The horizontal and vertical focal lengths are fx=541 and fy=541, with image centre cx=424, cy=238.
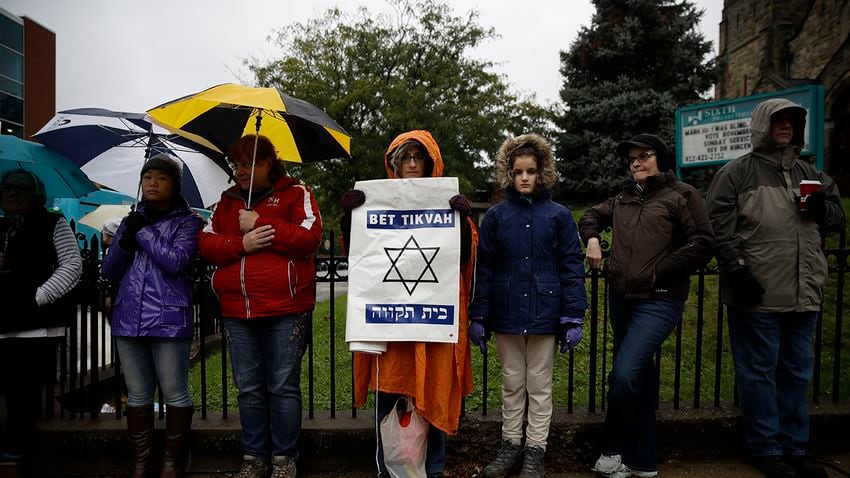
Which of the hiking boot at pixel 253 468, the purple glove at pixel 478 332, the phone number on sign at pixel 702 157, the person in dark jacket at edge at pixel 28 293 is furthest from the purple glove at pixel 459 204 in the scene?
the phone number on sign at pixel 702 157

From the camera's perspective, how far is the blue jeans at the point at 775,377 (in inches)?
126

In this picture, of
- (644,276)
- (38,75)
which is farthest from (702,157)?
(38,75)

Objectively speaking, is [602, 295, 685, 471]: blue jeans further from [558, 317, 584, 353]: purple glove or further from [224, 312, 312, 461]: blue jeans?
[224, 312, 312, 461]: blue jeans

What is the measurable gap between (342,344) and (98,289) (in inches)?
158

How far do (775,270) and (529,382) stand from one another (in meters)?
1.59

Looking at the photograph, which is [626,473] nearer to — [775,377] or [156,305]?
[775,377]

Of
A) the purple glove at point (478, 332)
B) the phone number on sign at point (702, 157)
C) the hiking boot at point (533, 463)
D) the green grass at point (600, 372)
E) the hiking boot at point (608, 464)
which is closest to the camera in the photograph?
the purple glove at point (478, 332)

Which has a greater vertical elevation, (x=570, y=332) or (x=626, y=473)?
(x=570, y=332)

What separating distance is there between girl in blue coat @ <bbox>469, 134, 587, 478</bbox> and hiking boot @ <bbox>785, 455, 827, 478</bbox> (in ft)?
4.94

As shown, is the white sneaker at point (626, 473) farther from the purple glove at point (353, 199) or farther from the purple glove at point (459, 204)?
the purple glove at point (353, 199)

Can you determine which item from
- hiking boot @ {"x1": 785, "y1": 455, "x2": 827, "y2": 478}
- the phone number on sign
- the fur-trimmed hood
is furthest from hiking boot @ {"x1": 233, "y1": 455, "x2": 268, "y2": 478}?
the phone number on sign

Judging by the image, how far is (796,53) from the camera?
25734 mm

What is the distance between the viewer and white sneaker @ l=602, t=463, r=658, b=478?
10.5 feet

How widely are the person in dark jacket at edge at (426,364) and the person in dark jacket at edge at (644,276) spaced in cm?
85
